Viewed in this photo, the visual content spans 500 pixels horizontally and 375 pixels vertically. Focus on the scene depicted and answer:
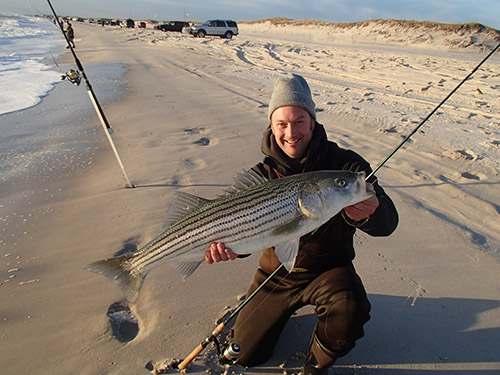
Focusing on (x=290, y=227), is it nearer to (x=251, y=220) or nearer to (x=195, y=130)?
(x=251, y=220)

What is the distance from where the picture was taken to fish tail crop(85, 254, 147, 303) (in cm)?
294

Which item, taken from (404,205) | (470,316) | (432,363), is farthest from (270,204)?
(404,205)

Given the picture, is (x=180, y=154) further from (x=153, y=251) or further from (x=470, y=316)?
(x=470, y=316)

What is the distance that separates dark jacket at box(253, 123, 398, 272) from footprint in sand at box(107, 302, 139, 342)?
5.21 feet

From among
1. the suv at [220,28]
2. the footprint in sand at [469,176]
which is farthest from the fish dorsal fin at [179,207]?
the suv at [220,28]

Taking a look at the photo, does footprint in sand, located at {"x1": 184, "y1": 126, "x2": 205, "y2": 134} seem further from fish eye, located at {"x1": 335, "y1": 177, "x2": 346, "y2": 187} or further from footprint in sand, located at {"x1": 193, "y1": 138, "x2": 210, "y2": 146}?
fish eye, located at {"x1": 335, "y1": 177, "x2": 346, "y2": 187}

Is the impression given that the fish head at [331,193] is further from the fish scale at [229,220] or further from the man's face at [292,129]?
the man's face at [292,129]

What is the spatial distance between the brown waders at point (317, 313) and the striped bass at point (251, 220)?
56cm

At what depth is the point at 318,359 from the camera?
2.70 m

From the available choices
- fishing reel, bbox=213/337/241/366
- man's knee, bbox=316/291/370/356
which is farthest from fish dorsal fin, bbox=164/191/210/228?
man's knee, bbox=316/291/370/356

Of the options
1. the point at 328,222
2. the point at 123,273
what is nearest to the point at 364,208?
the point at 328,222

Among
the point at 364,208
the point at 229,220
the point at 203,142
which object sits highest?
the point at 364,208

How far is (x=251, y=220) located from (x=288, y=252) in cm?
40

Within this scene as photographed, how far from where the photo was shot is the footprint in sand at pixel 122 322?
10.6 feet
